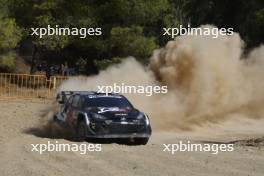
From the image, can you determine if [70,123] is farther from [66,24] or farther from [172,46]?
[66,24]

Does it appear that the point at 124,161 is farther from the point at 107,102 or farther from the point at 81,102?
the point at 81,102

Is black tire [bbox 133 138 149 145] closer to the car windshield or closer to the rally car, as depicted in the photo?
the rally car

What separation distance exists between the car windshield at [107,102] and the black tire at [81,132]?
0.76 m

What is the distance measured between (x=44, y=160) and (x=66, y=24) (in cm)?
2540

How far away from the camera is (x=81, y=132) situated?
19188 millimetres
